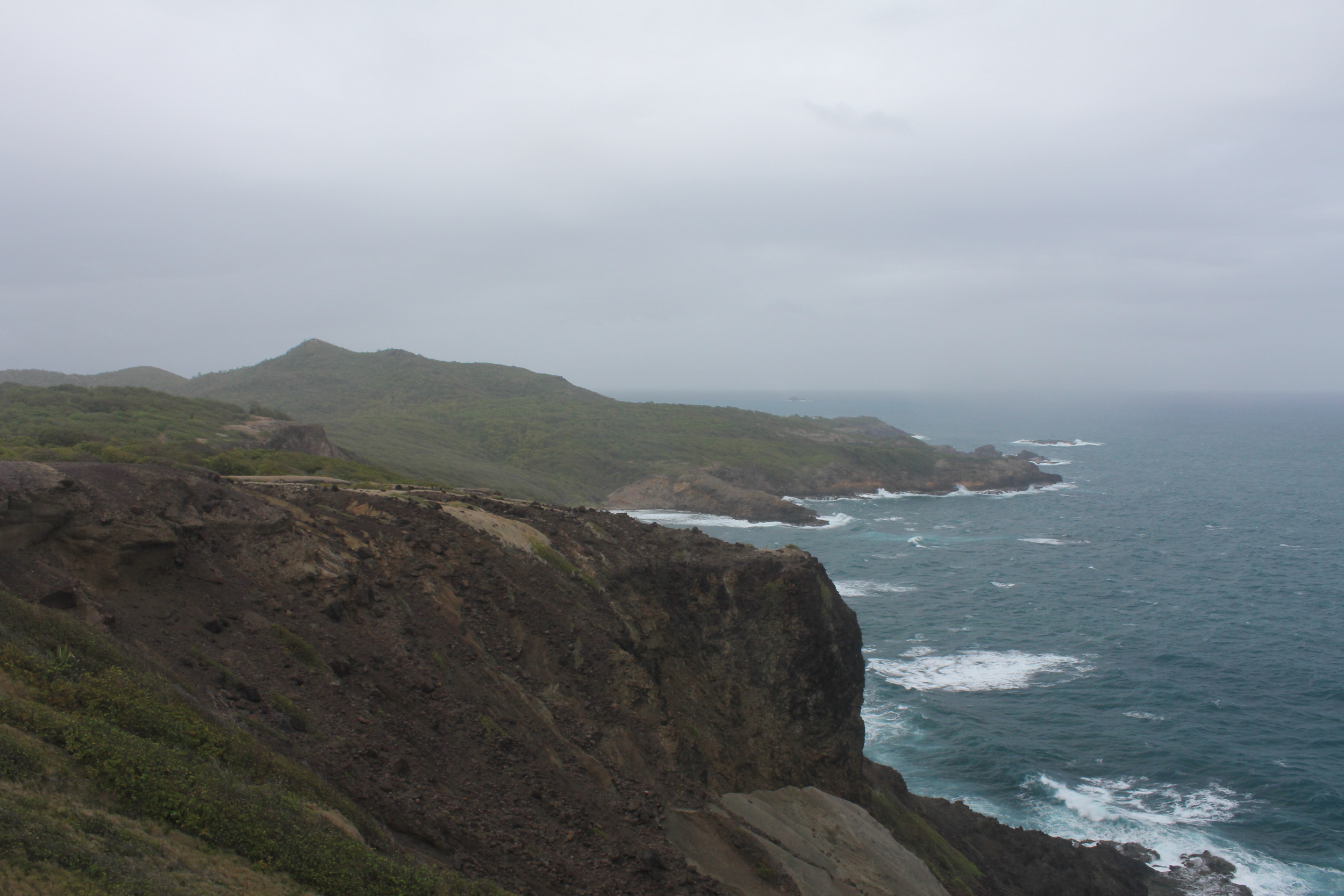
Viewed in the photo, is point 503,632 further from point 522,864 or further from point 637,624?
point 522,864

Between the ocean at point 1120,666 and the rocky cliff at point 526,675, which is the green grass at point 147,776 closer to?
the rocky cliff at point 526,675

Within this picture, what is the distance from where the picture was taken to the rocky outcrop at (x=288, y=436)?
165 ft

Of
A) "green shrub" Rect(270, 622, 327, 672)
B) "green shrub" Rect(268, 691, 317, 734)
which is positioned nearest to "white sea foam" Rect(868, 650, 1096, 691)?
"green shrub" Rect(270, 622, 327, 672)

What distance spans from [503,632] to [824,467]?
9388 cm

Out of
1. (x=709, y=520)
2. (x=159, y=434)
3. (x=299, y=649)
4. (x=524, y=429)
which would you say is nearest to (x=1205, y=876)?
(x=299, y=649)

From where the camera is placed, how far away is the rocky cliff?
1273 cm

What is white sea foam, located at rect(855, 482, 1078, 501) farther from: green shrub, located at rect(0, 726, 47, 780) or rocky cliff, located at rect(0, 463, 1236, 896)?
green shrub, located at rect(0, 726, 47, 780)

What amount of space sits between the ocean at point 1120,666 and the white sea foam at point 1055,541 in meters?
0.25

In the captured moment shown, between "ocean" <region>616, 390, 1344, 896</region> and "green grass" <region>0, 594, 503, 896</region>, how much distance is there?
2772 cm

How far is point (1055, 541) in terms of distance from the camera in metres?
72.1

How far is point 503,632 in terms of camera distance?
19594mm

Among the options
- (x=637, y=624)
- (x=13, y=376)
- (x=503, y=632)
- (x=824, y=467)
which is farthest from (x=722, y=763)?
(x=13, y=376)

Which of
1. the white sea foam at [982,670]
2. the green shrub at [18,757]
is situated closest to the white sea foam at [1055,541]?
the white sea foam at [982,670]

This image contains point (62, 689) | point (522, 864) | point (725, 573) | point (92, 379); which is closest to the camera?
point (62, 689)
